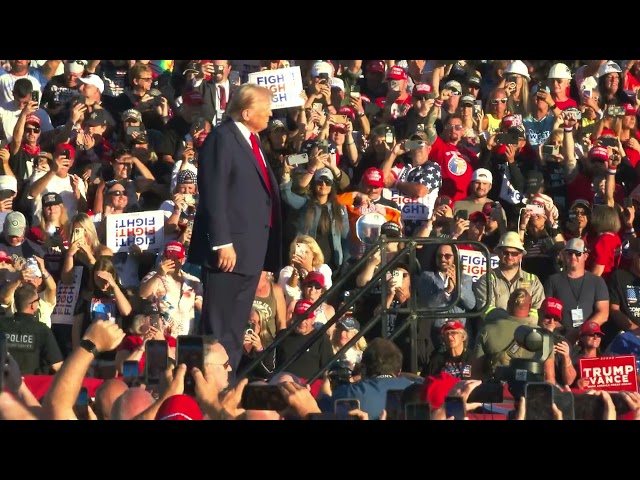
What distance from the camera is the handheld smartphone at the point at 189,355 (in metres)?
11.9

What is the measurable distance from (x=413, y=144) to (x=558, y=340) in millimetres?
3121

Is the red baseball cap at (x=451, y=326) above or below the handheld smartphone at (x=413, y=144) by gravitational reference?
below

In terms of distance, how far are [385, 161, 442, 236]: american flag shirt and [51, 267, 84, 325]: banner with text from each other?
2.66m

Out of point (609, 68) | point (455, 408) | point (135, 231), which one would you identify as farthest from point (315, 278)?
point (609, 68)

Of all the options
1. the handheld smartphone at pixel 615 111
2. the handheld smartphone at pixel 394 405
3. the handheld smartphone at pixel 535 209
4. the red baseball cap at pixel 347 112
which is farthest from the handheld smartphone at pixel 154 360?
the handheld smartphone at pixel 615 111

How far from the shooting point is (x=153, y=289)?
589 inches

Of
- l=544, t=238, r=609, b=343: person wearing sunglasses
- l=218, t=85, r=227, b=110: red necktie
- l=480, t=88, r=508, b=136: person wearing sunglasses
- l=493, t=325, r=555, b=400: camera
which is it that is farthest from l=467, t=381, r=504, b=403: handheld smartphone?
l=218, t=85, r=227, b=110: red necktie

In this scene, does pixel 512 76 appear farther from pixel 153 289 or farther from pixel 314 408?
pixel 314 408

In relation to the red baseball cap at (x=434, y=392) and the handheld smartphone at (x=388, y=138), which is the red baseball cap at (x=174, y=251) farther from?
the red baseball cap at (x=434, y=392)

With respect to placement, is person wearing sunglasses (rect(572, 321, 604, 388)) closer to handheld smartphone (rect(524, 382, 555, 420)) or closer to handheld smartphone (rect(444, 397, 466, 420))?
handheld smartphone (rect(524, 382, 555, 420))

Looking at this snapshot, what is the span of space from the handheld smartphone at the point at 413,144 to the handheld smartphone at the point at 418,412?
4.91 meters

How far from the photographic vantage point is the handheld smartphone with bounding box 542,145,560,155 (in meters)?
16.7

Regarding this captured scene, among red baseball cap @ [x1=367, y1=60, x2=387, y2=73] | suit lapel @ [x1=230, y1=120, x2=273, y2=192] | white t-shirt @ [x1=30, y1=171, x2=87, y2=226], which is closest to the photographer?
suit lapel @ [x1=230, y1=120, x2=273, y2=192]

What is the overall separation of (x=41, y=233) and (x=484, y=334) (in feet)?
12.7
